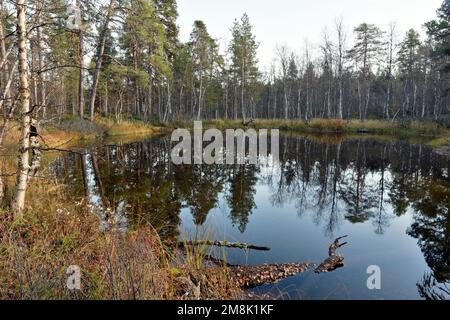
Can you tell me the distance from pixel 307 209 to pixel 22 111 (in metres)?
7.58

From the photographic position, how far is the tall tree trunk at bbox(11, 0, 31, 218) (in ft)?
15.1

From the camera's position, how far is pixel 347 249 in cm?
643

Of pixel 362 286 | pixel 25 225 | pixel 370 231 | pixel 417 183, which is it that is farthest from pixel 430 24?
pixel 25 225

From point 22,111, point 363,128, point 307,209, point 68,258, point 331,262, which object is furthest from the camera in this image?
point 363,128

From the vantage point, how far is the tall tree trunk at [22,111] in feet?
15.1

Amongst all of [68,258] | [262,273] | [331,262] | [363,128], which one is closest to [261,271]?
[262,273]

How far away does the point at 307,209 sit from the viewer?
9.32 m

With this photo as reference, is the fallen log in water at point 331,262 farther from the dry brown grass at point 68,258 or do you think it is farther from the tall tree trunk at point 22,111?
the tall tree trunk at point 22,111

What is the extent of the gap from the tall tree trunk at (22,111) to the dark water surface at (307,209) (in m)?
1.83

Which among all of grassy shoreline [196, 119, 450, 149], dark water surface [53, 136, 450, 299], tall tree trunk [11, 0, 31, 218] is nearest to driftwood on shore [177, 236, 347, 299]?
dark water surface [53, 136, 450, 299]

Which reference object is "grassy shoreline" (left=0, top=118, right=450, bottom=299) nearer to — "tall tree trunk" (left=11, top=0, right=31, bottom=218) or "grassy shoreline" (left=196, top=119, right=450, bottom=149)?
"tall tree trunk" (left=11, top=0, right=31, bottom=218)

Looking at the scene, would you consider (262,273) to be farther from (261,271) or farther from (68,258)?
(68,258)

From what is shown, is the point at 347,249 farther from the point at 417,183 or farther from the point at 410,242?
the point at 417,183

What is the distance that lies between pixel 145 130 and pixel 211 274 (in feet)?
96.1
